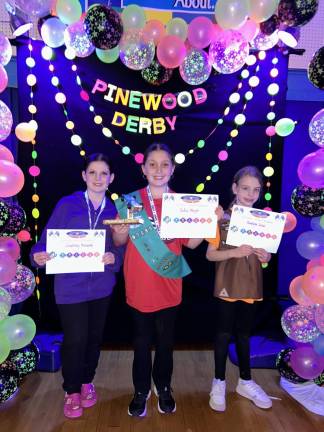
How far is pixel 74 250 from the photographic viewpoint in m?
2.27

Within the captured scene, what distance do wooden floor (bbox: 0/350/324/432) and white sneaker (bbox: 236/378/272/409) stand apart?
0.03 m

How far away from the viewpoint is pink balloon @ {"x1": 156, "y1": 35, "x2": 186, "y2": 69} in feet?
8.50

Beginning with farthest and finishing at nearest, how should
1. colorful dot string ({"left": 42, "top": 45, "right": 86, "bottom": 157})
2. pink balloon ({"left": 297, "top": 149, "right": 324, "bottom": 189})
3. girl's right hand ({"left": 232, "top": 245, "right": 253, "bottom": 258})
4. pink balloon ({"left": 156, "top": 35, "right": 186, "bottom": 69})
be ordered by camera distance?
colorful dot string ({"left": 42, "top": 45, "right": 86, "bottom": 157})
pink balloon ({"left": 156, "top": 35, "right": 186, "bottom": 69})
girl's right hand ({"left": 232, "top": 245, "right": 253, "bottom": 258})
pink balloon ({"left": 297, "top": 149, "right": 324, "bottom": 189})

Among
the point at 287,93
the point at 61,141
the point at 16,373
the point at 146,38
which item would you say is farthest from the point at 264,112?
the point at 16,373

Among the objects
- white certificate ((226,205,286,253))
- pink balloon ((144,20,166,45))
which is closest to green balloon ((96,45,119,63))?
pink balloon ((144,20,166,45))

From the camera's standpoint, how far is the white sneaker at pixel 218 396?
2.43m

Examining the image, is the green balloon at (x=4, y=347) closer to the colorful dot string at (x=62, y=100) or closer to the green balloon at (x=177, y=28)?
the colorful dot string at (x=62, y=100)

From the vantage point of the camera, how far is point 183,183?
10.8 feet

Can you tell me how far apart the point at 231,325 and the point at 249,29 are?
1.98 meters

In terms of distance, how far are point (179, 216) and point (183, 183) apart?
1049 mm

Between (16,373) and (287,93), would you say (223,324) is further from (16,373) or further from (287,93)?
(287,93)

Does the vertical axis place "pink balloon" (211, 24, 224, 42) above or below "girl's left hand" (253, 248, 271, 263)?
above

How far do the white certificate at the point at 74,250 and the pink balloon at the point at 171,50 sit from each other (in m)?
1.28

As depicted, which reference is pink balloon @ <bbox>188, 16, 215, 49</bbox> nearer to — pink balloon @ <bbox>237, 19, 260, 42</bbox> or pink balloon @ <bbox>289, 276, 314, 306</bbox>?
pink balloon @ <bbox>237, 19, 260, 42</bbox>
